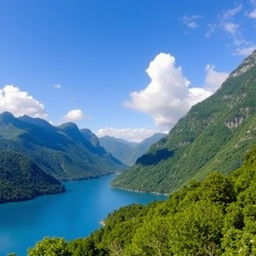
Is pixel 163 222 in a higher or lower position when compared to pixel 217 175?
lower

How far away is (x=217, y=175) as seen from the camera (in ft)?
258

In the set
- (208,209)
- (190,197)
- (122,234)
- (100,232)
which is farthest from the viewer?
(100,232)

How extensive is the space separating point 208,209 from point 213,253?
9.35m

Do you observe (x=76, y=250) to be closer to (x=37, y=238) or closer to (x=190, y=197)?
(x=190, y=197)

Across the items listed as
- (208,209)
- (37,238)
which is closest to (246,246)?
(208,209)

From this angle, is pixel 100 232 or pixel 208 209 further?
pixel 100 232

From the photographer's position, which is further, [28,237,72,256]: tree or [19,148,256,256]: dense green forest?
[28,237,72,256]: tree

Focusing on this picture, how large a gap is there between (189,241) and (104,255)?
31298 mm

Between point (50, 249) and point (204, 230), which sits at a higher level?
point (204, 230)

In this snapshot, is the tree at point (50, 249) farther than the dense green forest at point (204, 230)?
Yes

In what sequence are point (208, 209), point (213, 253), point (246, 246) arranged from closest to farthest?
point (246, 246), point (213, 253), point (208, 209)

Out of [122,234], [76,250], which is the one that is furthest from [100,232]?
[76,250]

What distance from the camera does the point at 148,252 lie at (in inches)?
2516

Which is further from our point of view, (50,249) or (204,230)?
(50,249)
